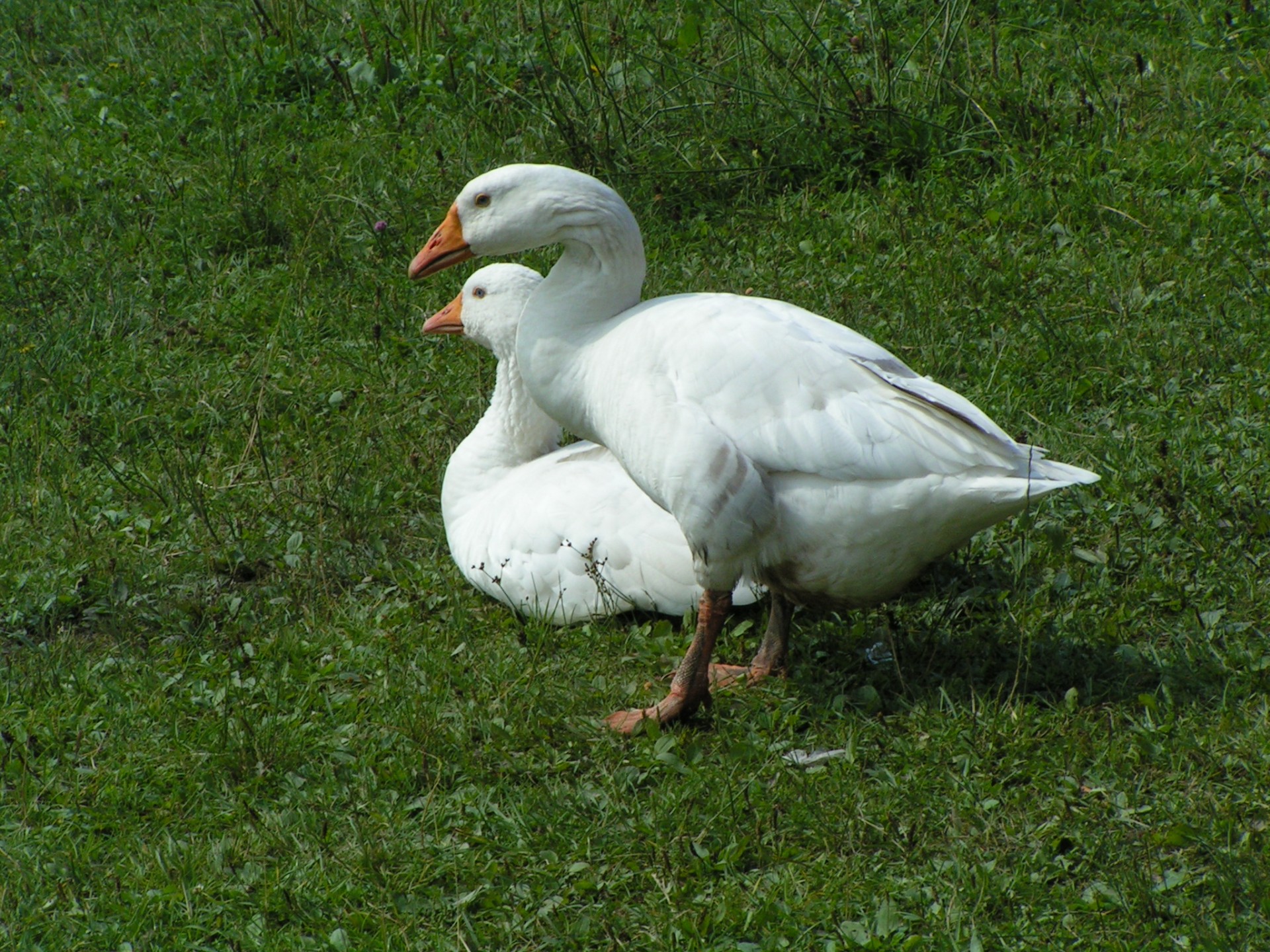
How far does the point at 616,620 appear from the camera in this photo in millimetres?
4418

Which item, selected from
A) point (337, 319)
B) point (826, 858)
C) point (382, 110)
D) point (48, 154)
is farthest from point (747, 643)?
point (48, 154)

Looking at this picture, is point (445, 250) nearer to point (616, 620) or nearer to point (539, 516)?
point (539, 516)

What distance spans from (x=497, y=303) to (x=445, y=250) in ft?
2.82

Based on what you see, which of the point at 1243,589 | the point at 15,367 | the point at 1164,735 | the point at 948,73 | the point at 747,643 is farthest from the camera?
the point at 948,73

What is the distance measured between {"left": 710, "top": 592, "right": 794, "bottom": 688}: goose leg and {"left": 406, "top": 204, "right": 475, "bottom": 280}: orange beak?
4.73 feet

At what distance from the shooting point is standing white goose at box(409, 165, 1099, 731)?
345cm

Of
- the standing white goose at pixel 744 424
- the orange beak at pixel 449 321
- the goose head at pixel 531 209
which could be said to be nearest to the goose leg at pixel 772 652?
the standing white goose at pixel 744 424

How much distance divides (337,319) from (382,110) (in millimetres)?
1731

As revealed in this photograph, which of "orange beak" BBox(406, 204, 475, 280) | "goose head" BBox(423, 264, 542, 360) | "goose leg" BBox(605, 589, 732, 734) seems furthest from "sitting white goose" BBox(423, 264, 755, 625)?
"orange beak" BBox(406, 204, 475, 280)

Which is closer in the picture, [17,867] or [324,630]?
[17,867]

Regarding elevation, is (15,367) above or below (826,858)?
above

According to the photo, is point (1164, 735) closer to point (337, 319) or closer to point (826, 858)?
point (826, 858)

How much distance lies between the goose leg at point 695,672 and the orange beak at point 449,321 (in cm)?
190

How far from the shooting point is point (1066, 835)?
323cm
